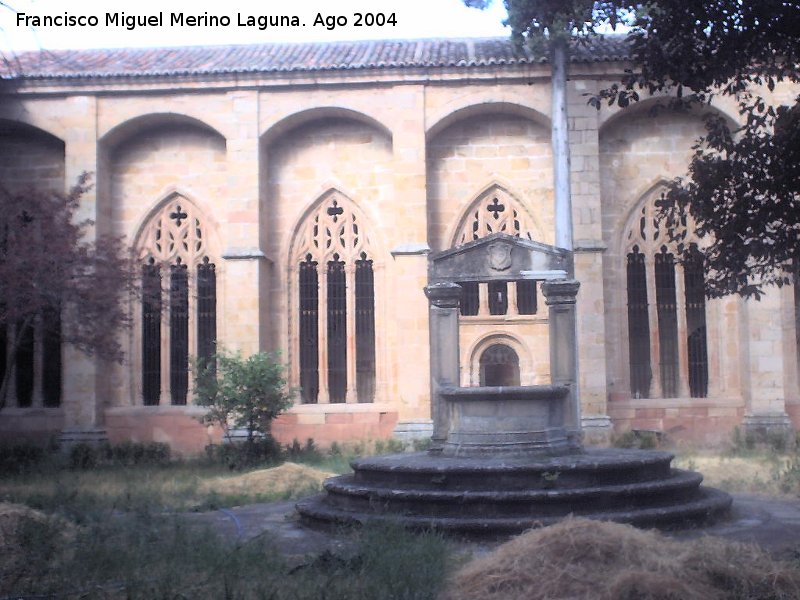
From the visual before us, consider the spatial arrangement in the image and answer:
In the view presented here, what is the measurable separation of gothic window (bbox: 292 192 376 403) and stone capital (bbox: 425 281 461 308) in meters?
8.52

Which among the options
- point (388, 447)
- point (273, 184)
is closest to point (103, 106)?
point (273, 184)

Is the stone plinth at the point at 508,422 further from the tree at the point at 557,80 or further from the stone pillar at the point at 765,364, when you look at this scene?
the stone pillar at the point at 765,364

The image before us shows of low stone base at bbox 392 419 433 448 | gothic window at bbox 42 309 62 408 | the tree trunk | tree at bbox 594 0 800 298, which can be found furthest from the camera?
gothic window at bbox 42 309 62 408

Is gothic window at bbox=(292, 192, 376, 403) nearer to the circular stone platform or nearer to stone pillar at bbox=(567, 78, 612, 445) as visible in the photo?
stone pillar at bbox=(567, 78, 612, 445)

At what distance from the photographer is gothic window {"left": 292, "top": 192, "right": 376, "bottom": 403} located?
20344mm

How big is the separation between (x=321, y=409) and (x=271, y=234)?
3829mm

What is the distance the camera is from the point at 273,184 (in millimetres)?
20625

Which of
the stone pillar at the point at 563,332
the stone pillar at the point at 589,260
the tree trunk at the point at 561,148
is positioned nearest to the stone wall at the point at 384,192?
the stone pillar at the point at 589,260

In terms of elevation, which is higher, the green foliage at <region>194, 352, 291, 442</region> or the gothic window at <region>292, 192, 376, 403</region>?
the gothic window at <region>292, 192, 376, 403</region>

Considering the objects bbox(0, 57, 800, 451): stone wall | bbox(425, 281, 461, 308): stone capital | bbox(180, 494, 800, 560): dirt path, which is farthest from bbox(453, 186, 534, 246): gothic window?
bbox(180, 494, 800, 560): dirt path

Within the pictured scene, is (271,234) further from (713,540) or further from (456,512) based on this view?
(713,540)

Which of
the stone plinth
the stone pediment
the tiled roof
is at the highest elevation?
the tiled roof

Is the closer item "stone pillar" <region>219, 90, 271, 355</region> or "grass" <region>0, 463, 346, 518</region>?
"grass" <region>0, 463, 346, 518</region>

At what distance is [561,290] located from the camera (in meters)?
11.7
